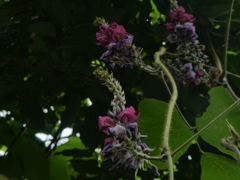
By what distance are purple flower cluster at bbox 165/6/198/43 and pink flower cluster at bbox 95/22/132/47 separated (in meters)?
0.23

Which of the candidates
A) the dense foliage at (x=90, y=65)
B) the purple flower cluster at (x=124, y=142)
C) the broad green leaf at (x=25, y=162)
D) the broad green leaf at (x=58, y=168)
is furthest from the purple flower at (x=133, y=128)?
the broad green leaf at (x=58, y=168)

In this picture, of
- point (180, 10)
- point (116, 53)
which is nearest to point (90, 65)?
point (180, 10)

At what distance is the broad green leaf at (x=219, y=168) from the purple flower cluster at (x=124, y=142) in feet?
0.93

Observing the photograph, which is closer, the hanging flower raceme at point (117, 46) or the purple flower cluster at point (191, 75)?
the hanging flower raceme at point (117, 46)

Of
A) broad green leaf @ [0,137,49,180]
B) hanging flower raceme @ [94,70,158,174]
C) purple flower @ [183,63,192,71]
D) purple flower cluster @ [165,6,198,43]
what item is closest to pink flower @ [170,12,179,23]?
purple flower cluster @ [165,6,198,43]

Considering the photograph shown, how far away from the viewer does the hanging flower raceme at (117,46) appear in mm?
755

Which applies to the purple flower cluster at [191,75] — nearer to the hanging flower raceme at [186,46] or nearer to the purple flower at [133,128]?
the hanging flower raceme at [186,46]

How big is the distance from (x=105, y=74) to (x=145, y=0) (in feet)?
2.61

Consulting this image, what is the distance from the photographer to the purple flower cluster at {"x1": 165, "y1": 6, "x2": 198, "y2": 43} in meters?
0.93

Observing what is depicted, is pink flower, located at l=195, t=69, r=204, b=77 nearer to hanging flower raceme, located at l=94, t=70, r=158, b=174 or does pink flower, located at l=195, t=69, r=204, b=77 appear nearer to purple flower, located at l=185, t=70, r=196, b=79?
purple flower, located at l=185, t=70, r=196, b=79

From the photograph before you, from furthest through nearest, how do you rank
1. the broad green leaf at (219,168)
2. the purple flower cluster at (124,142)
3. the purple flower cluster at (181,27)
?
the purple flower cluster at (181,27), the broad green leaf at (219,168), the purple flower cluster at (124,142)

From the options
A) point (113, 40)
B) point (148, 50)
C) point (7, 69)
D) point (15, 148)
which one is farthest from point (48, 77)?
point (113, 40)

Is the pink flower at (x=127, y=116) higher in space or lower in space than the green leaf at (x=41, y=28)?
higher

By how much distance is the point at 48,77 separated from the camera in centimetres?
155
